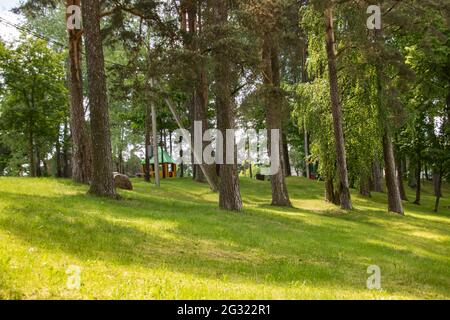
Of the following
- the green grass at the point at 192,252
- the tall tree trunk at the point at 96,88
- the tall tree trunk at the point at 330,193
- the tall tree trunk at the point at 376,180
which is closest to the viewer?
the green grass at the point at 192,252

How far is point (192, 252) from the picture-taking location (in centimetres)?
→ 999

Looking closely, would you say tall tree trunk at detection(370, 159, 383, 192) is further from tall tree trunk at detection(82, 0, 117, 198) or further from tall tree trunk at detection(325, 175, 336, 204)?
tall tree trunk at detection(82, 0, 117, 198)

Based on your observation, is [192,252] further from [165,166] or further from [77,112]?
[165,166]

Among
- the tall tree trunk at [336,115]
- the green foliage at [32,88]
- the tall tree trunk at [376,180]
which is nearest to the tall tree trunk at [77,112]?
the green foliage at [32,88]

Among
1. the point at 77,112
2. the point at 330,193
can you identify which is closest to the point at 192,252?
the point at 77,112

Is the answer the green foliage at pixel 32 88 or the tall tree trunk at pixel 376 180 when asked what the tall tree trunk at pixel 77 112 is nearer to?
the green foliage at pixel 32 88

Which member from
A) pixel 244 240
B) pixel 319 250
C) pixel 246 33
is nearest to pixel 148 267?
pixel 244 240

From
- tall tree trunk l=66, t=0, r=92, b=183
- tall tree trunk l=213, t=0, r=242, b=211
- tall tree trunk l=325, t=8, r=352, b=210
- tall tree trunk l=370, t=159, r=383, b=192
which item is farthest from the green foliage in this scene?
tall tree trunk l=370, t=159, r=383, b=192

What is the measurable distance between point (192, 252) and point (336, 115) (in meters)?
14.0

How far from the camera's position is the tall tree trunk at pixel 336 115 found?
22078 mm

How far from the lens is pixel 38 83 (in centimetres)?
2909

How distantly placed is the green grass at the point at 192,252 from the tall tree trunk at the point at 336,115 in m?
5.02

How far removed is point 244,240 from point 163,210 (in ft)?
14.0
